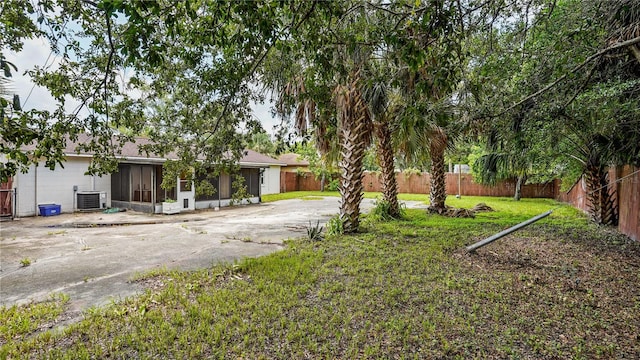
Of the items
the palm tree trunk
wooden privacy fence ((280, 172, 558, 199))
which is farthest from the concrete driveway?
wooden privacy fence ((280, 172, 558, 199))

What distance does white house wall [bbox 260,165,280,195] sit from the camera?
26.4 m

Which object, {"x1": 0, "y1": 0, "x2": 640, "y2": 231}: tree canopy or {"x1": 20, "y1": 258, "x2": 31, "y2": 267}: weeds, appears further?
{"x1": 20, "y1": 258, "x2": 31, "y2": 267}: weeds

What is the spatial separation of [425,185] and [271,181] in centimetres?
1227

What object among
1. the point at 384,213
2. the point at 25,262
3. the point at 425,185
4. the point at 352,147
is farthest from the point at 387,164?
the point at 425,185

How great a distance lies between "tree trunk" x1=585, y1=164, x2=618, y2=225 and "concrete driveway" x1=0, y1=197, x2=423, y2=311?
25.6ft

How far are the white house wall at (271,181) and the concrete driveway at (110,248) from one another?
14.0m

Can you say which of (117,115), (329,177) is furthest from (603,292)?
(329,177)

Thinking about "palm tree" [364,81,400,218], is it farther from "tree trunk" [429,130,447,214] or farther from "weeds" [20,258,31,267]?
"weeds" [20,258,31,267]

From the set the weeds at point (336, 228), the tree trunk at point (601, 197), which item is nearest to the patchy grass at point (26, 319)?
the weeds at point (336, 228)

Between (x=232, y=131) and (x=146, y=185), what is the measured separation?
11685 millimetres

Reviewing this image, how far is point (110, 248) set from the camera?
23.5 ft

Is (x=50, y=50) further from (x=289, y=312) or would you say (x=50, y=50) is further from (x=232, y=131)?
(x=289, y=312)

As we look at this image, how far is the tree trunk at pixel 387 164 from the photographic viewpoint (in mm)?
10461

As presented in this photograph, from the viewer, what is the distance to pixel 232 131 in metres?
4.48
